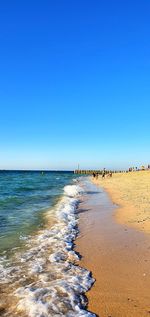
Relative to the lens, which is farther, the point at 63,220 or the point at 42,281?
the point at 63,220

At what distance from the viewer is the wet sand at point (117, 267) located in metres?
5.88

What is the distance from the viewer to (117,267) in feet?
26.7

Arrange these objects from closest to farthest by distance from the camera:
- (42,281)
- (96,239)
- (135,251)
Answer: (42,281)
(135,251)
(96,239)

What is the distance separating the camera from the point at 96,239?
11.4m

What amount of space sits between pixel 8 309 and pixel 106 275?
2.55 m

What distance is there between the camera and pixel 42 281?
7141 millimetres

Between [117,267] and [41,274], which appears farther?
[117,267]

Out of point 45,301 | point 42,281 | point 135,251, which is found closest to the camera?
point 45,301

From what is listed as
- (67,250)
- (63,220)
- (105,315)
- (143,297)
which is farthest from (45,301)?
(63,220)

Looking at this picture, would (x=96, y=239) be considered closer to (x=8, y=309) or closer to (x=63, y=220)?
(x=63, y=220)

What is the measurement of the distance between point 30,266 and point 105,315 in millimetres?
3201

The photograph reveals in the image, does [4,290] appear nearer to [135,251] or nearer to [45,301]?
[45,301]

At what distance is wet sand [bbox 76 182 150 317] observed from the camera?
5.88 m

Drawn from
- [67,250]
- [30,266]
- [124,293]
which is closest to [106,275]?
[124,293]
